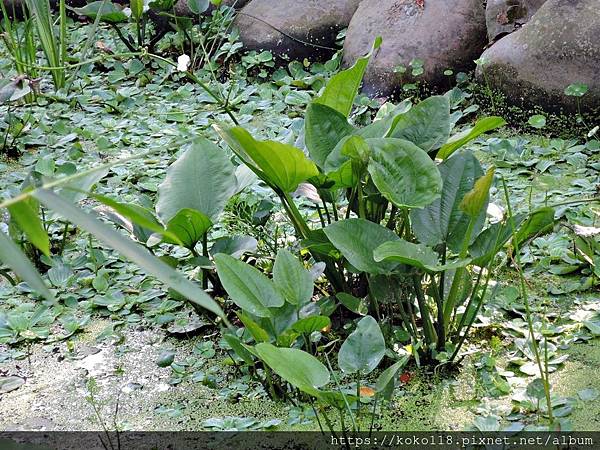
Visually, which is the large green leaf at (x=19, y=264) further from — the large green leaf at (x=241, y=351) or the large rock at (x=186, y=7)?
the large rock at (x=186, y=7)

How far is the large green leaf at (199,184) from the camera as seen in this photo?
169 centimetres

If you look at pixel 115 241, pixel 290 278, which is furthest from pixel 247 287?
pixel 115 241

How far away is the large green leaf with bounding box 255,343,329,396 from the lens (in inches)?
51.6

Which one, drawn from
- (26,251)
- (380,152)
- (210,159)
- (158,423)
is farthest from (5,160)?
(380,152)

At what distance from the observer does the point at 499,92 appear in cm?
271

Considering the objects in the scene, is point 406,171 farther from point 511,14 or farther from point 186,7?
point 186,7

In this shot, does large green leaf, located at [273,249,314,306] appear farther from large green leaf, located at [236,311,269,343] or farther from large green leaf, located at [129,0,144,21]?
large green leaf, located at [129,0,144,21]

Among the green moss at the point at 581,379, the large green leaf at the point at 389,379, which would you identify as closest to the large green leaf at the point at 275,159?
the large green leaf at the point at 389,379

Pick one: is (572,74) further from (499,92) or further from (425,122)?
(425,122)

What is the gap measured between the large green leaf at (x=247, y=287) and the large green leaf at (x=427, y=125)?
14.9 inches

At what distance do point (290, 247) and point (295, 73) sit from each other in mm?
1487

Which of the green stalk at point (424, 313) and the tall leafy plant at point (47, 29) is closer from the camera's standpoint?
the green stalk at point (424, 313)

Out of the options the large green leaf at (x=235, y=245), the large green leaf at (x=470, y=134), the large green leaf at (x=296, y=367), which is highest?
the large green leaf at (x=470, y=134)

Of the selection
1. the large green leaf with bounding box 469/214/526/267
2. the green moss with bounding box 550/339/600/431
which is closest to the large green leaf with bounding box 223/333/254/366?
the large green leaf with bounding box 469/214/526/267
